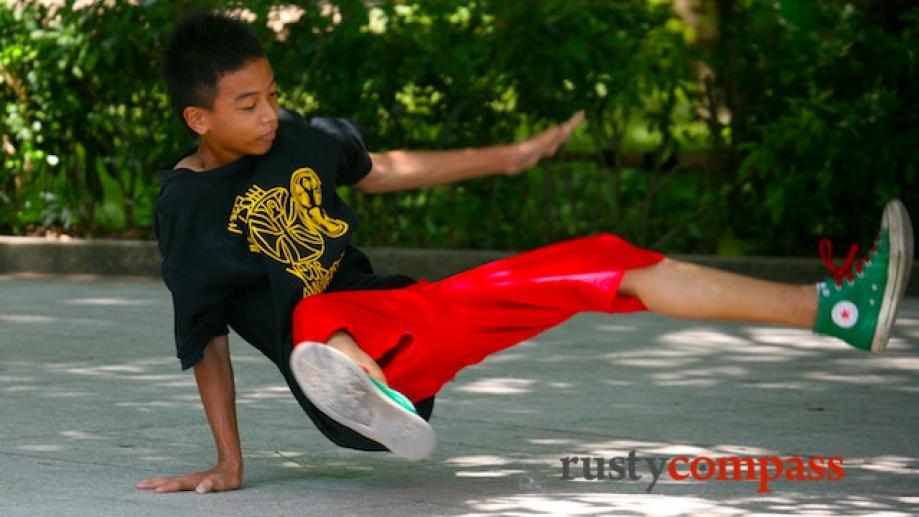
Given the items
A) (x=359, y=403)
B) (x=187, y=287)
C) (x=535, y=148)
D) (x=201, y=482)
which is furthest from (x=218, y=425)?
(x=535, y=148)

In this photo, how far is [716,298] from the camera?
15.8ft

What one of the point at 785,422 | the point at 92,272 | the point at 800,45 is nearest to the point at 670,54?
the point at 800,45

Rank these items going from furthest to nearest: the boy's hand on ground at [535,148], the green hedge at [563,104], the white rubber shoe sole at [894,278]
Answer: the green hedge at [563,104]
the boy's hand on ground at [535,148]
the white rubber shoe sole at [894,278]

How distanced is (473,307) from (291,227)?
1.78 feet

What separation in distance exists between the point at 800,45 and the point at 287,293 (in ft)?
20.7

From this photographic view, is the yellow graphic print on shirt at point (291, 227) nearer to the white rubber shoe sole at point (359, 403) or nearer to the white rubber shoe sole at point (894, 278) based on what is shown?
the white rubber shoe sole at point (359, 403)

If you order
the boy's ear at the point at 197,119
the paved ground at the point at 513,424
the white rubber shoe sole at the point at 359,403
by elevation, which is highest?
the boy's ear at the point at 197,119

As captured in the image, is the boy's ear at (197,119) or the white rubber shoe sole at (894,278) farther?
the boy's ear at (197,119)

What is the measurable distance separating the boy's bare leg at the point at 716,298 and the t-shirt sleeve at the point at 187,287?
113 cm

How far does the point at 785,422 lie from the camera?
632cm

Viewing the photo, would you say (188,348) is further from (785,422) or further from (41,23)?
(41,23)

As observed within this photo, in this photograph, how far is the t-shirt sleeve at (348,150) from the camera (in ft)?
17.3

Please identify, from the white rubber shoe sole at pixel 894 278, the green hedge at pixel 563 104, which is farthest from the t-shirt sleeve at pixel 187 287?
the green hedge at pixel 563 104

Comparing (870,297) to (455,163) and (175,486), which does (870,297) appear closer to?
(455,163)
